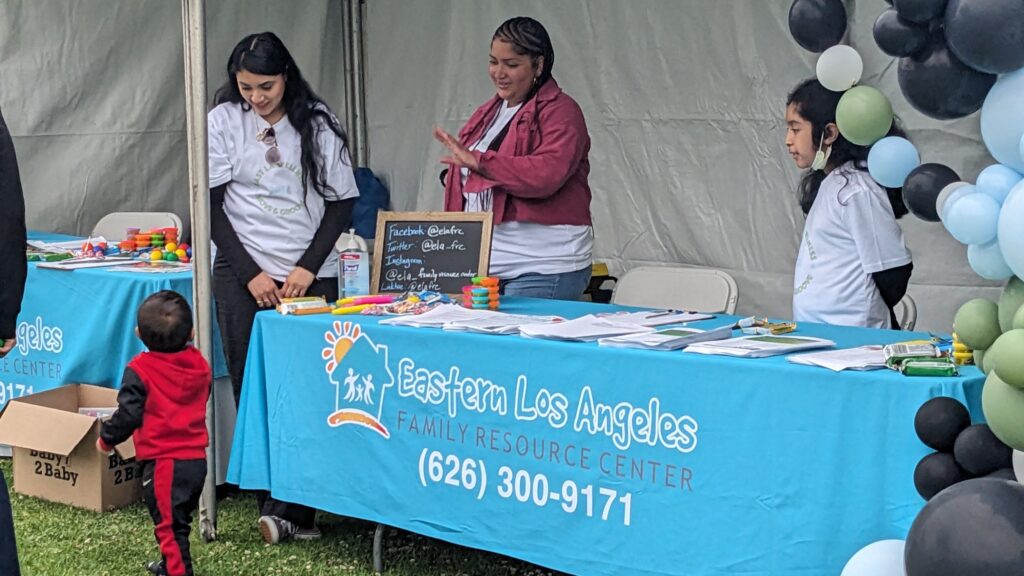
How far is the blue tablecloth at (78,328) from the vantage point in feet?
14.3

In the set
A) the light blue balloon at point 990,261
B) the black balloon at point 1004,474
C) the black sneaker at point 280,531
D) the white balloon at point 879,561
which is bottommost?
the black sneaker at point 280,531

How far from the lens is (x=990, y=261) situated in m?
2.11

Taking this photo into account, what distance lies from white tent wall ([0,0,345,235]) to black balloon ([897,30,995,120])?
4.64 metres

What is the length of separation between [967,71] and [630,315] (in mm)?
1518

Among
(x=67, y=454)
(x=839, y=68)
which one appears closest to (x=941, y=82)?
(x=839, y=68)

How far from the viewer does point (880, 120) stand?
2.82 meters

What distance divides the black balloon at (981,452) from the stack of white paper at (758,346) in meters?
0.63

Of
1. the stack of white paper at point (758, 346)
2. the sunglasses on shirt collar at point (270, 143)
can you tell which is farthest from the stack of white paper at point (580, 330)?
the sunglasses on shirt collar at point (270, 143)

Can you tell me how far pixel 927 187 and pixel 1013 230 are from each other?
0.58 metres

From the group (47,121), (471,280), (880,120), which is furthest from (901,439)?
(47,121)

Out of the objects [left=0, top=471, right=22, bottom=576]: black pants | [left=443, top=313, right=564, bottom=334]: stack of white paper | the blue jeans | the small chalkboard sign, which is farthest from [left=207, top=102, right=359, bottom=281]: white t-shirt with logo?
[left=0, top=471, right=22, bottom=576]: black pants

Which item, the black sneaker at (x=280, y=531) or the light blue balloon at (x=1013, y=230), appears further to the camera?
the black sneaker at (x=280, y=531)

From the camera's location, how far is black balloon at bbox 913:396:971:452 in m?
2.30

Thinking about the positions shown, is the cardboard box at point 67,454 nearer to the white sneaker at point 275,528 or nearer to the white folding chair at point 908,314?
the white sneaker at point 275,528
